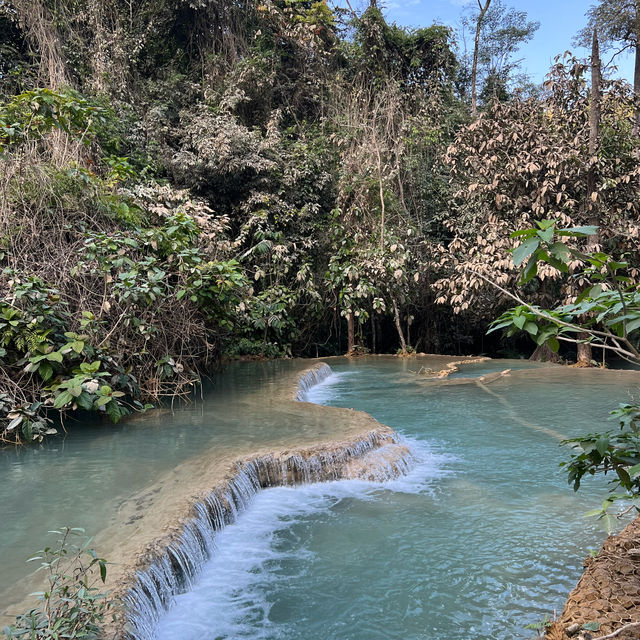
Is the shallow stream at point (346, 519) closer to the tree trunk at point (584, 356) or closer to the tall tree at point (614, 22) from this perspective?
the tree trunk at point (584, 356)

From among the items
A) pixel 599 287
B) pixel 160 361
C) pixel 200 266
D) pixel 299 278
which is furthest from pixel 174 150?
pixel 599 287

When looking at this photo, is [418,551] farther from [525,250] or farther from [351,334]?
[351,334]

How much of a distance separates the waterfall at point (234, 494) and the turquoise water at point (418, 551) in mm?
104

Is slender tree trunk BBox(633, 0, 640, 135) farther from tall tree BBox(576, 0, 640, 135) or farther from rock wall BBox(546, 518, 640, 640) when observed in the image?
rock wall BBox(546, 518, 640, 640)

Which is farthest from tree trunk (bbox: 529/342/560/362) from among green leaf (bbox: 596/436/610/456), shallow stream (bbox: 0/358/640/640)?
green leaf (bbox: 596/436/610/456)

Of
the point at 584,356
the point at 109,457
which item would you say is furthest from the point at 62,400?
the point at 584,356

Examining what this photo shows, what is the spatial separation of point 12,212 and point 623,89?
37.4 ft

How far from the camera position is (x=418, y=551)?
4.12 metres

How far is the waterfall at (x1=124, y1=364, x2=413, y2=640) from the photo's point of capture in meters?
3.21

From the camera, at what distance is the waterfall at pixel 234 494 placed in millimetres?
3207

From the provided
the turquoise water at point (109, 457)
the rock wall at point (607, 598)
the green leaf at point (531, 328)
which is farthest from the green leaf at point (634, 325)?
the turquoise water at point (109, 457)

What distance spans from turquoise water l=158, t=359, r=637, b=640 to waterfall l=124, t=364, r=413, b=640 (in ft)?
0.34

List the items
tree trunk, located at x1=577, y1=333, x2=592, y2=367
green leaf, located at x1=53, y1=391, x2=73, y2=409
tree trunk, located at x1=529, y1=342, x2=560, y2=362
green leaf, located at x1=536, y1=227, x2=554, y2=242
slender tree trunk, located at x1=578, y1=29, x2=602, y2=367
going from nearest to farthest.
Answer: green leaf, located at x1=536, y1=227, x2=554, y2=242 < green leaf, located at x1=53, y1=391, x2=73, y2=409 < slender tree trunk, located at x1=578, y1=29, x2=602, y2=367 < tree trunk, located at x1=577, y1=333, x2=592, y2=367 < tree trunk, located at x1=529, y1=342, x2=560, y2=362

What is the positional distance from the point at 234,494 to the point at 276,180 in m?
9.53
